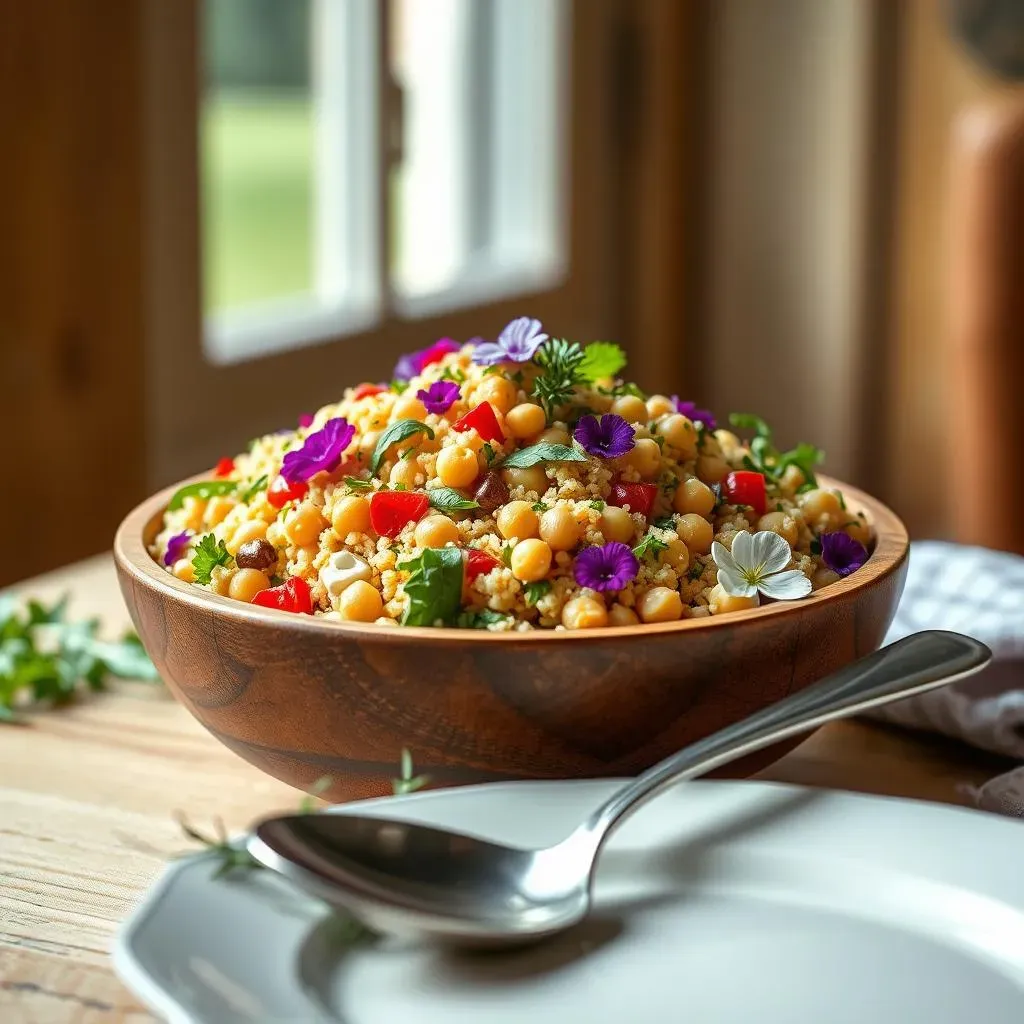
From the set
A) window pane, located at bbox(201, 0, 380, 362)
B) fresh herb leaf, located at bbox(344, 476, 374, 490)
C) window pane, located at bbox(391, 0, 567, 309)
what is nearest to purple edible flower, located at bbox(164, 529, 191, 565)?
fresh herb leaf, located at bbox(344, 476, 374, 490)

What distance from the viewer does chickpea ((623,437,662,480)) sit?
28.5 inches

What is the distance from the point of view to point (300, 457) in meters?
0.73

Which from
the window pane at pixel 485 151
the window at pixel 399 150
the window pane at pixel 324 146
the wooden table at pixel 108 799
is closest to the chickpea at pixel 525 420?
the wooden table at pixel 108 799

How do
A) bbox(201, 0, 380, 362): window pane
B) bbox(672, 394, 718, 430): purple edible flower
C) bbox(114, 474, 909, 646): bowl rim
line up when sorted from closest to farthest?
bbox(114, 474, 909, 646): bowl rim
bbox(672, 394, 718, 430): purple edible flower
bbox(201, 0, 380, 362): window pane

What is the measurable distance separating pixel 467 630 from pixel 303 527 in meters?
0.12

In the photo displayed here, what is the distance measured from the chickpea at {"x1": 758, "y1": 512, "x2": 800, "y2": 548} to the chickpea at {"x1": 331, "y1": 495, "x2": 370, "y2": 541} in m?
0.20

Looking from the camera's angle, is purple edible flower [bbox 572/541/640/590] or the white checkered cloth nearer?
purple edible flower [bbox 572/541/640/590]

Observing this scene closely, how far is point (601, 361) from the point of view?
31.4 inches

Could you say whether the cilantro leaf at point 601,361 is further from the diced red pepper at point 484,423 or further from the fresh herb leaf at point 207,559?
the fresh herb leaf at point 207,559

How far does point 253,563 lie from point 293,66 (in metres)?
1.89

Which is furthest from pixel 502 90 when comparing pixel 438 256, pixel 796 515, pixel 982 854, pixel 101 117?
pixel 982 854

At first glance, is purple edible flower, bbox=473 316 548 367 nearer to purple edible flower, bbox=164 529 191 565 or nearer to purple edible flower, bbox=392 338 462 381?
purple edible flower, bbox=392 338 462 381

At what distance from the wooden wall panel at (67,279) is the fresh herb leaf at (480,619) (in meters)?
1.17

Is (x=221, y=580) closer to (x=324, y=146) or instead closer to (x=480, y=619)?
(x=480, y=619)
